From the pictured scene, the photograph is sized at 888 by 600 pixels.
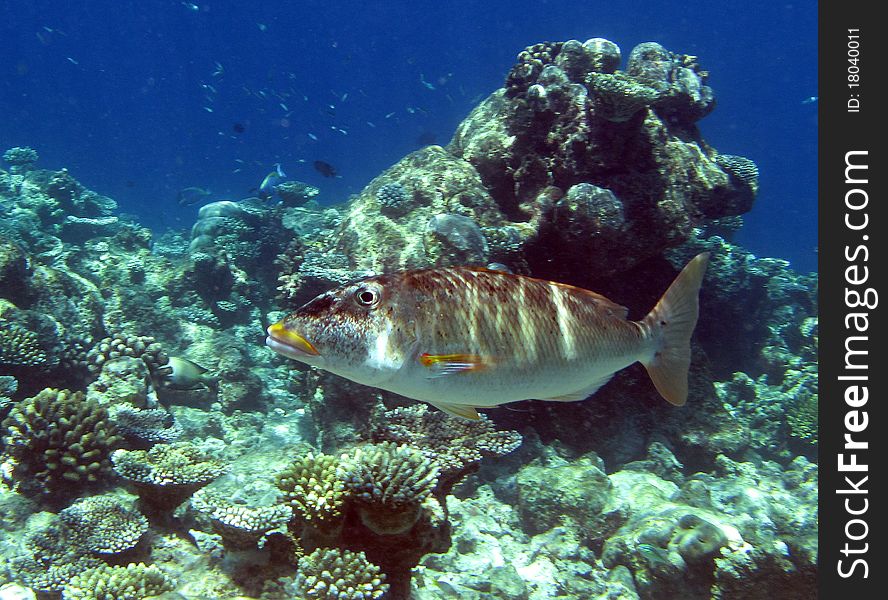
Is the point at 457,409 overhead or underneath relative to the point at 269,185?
underneath

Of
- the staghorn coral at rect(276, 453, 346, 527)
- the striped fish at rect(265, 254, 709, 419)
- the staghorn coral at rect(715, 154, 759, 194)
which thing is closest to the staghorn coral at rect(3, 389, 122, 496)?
the staghorn coral at rect(276, 453, 346, 527)

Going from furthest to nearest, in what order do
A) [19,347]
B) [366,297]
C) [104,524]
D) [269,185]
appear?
[269,185], [19,347], [104,524], [366,297]

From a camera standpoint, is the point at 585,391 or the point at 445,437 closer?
the point at 585,391

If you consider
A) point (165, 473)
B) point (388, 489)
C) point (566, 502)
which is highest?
point (566, 502)

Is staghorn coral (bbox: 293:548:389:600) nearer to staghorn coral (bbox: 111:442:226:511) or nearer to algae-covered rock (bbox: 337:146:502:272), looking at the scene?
staghorn coral (bbox: 111:442:226:511)

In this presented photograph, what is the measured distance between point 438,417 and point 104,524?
3.27 m

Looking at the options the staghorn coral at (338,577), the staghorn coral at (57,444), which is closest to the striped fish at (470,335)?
the staghorn coral at (338,577)

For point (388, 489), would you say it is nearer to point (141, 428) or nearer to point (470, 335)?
point (470, 335)

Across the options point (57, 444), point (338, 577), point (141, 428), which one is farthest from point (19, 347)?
point (338, 577)

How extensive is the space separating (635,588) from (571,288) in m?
4.27

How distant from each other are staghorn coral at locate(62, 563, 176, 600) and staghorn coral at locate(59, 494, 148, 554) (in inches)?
14.0

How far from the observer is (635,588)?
17.3 ft
